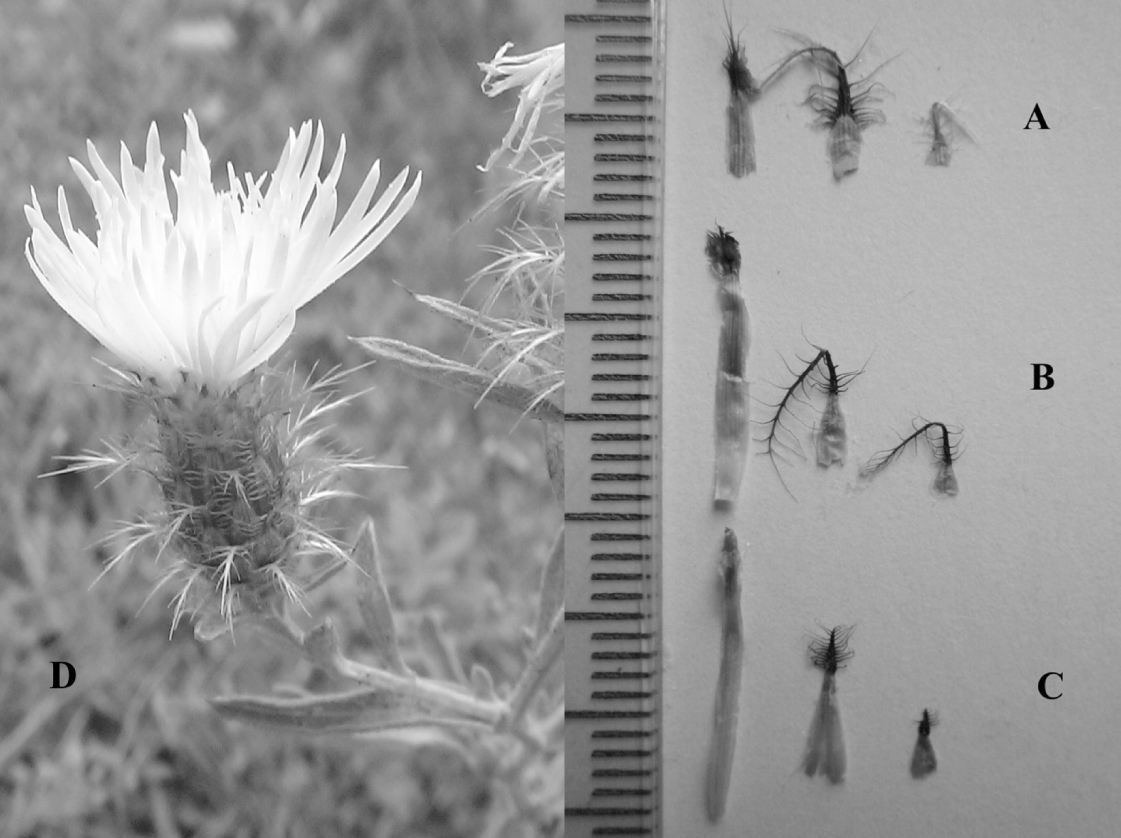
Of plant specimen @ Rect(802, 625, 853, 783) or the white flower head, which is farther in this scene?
plant specimen @ Rect(802, 625, 853, 783)

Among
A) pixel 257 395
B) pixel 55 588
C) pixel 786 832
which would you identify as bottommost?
pixel 786 832

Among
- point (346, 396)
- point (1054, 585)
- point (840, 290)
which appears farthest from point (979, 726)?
point (346, 396)

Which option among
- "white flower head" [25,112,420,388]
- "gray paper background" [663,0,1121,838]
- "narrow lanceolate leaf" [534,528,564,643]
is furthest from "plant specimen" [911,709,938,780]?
"white flower head" [25,112,420,388]

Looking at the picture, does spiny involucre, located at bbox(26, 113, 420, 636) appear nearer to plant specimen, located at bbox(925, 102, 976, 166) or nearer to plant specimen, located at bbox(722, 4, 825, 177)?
plant specimen, located at bbox(722, 4, 825, 177)

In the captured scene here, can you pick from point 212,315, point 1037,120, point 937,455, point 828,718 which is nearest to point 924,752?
point 828,718

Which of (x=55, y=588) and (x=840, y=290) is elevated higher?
(x=840, y=290)

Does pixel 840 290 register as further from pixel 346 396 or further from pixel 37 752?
pixel 37 752

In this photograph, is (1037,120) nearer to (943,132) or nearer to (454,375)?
(943,132)
